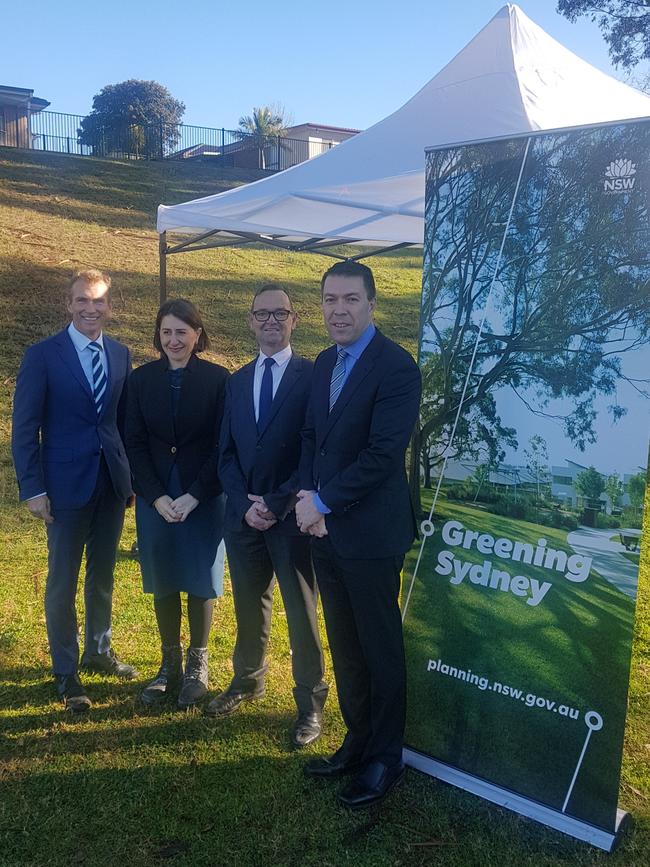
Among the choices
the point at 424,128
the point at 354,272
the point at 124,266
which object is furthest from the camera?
the point at 124,266

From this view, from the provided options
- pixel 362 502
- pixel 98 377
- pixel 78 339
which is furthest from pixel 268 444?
pixel 78 339

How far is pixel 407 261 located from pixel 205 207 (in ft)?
46.7

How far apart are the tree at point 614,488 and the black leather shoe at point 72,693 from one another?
2.76 metres

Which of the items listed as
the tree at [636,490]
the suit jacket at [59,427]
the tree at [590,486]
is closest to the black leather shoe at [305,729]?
the suit jacket at [59,427]

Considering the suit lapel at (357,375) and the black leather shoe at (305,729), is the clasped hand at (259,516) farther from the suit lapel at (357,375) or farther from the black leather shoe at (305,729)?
the black leather shoe at (305,729)

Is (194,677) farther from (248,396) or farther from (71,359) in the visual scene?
(71,359)

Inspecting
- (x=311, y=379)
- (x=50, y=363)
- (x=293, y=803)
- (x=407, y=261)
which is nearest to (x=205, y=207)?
(x=50, y=363)

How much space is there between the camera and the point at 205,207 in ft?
17.3

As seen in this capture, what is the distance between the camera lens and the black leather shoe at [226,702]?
12.4 ft

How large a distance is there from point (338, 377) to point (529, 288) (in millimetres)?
817

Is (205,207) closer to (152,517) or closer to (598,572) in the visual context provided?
(152,517)

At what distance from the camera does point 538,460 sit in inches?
113

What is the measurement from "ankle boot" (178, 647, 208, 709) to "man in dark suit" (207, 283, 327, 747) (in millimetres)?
524

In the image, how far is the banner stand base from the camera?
9.29ft
